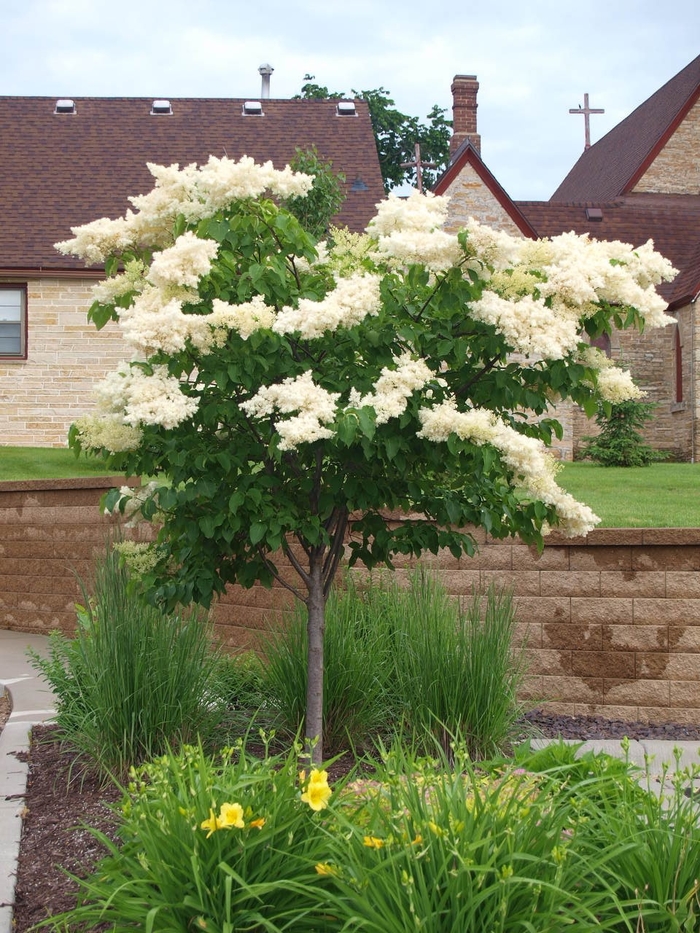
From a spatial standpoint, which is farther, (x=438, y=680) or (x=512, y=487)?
(x=438, y=680)

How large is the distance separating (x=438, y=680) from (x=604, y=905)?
253 cm

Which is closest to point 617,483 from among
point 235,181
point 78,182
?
point 235,181

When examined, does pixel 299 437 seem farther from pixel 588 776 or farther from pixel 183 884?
pixel 588 776

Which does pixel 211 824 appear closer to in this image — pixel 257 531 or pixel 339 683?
pixel 257 531

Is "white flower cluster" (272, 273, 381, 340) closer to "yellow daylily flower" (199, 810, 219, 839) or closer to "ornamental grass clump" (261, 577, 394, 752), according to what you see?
"yellow daylily flower" (199, 810, 219, 839)

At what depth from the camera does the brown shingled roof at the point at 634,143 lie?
87.9ft

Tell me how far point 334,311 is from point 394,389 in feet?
1.24

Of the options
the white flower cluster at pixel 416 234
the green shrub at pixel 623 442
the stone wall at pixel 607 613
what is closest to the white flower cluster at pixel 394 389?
the white flower cluster at pixel 416 234

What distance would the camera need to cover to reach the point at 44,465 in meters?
15.6

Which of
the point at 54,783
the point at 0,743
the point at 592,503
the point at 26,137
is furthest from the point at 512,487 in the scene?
the point at 26,137

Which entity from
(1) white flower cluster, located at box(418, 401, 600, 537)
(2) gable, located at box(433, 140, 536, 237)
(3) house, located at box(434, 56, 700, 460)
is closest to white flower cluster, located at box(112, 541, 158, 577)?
(1) white flower cluster, located at box(418, 401, 600, 537)

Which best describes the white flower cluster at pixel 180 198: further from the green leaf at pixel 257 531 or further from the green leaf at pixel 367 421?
the green leaf at pixel 257 531

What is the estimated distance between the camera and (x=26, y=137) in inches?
884

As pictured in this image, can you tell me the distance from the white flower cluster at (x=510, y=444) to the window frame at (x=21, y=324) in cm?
1655
